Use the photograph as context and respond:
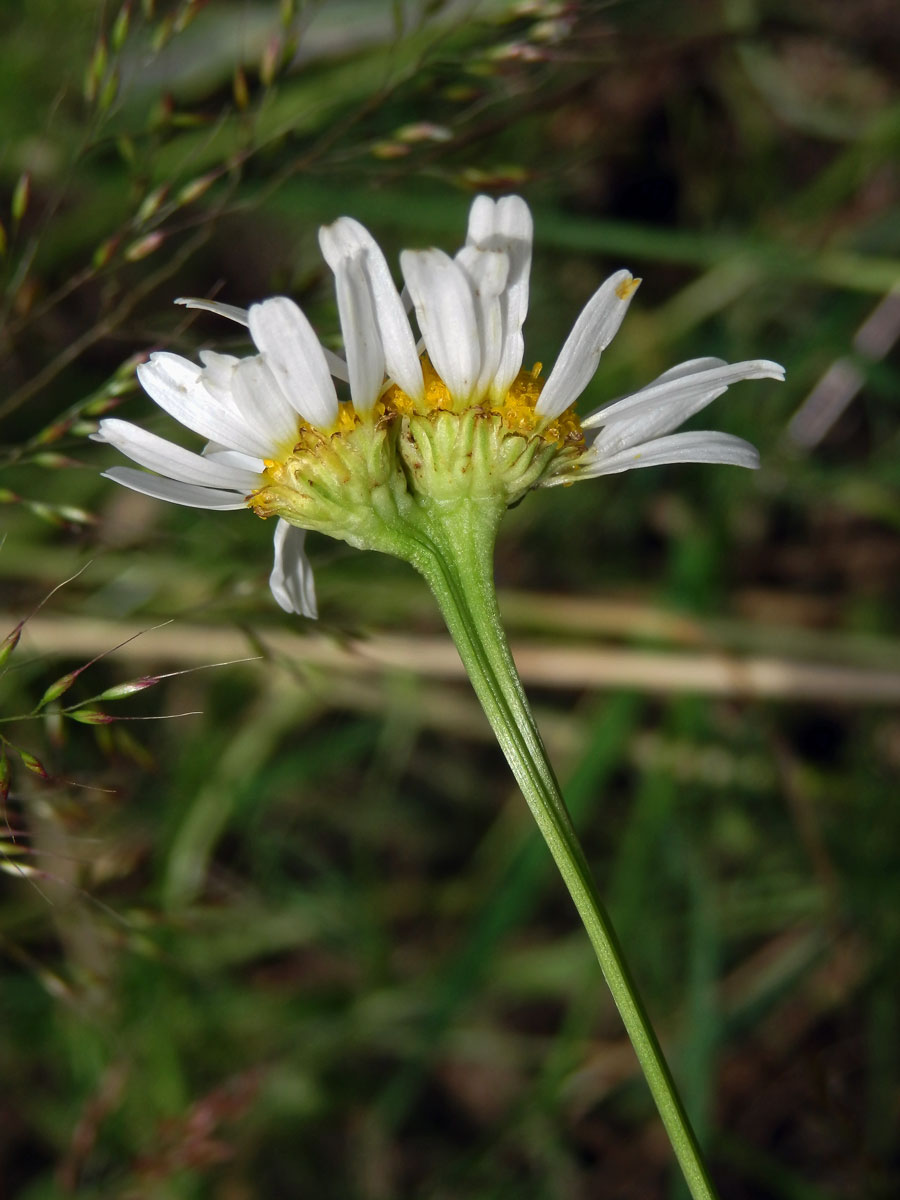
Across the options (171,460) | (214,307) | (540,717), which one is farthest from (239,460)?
(540,717)

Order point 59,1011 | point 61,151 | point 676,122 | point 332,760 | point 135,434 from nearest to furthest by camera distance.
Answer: point 135,434, point 59,1011, point 332,760, point 61,151, point 676,122

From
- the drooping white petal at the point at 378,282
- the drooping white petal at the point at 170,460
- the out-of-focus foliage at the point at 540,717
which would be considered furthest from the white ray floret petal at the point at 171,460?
the out-of-focus foliage at the point at 540,717

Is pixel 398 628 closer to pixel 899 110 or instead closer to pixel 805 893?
pixel 805 893

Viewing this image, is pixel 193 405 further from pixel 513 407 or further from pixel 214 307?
pixel 513 407

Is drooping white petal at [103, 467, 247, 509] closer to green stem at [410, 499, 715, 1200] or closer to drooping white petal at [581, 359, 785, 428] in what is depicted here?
green stem at [410, 499, 715, 1200]

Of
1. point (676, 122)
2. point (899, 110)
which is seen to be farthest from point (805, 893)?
point (676, 122)
